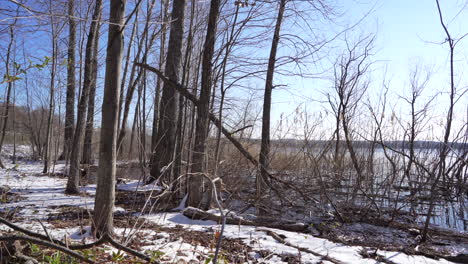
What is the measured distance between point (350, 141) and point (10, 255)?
26.9ft

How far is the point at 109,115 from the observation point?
2943 millimetres

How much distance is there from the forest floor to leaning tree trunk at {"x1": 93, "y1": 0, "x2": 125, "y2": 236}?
21 centimetres

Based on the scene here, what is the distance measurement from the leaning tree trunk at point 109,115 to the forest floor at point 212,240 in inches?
8.4

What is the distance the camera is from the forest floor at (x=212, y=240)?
2660 millimetres

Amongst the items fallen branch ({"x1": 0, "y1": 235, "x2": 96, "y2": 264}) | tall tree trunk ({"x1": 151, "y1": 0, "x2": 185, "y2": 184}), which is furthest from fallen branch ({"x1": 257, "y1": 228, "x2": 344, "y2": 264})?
tall tree trunk ({"x1": 151, "y1": 0, "x2": 185, "y2": 184})

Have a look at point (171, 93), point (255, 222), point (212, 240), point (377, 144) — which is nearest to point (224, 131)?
point (255, 222)

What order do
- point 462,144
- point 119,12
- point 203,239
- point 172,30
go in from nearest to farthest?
point 119,12, point 203,239, point 172,30, point 462,144

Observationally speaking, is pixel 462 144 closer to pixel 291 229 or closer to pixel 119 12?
pixel 291 229

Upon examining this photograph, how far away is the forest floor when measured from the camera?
2.66 metres

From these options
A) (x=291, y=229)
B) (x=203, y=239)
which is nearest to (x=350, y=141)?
(x=291, y=229)

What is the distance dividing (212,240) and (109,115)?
176 centimetres

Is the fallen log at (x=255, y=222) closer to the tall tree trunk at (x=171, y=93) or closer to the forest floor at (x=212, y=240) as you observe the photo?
the forest floor at (x=212, y=240)

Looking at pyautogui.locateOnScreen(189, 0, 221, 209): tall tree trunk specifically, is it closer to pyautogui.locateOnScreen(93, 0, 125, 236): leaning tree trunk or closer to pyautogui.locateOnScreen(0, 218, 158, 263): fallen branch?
pyautogui.locateOnScreen(93, 0, 125, 236): leaning tree trunk

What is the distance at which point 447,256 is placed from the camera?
3494mm
